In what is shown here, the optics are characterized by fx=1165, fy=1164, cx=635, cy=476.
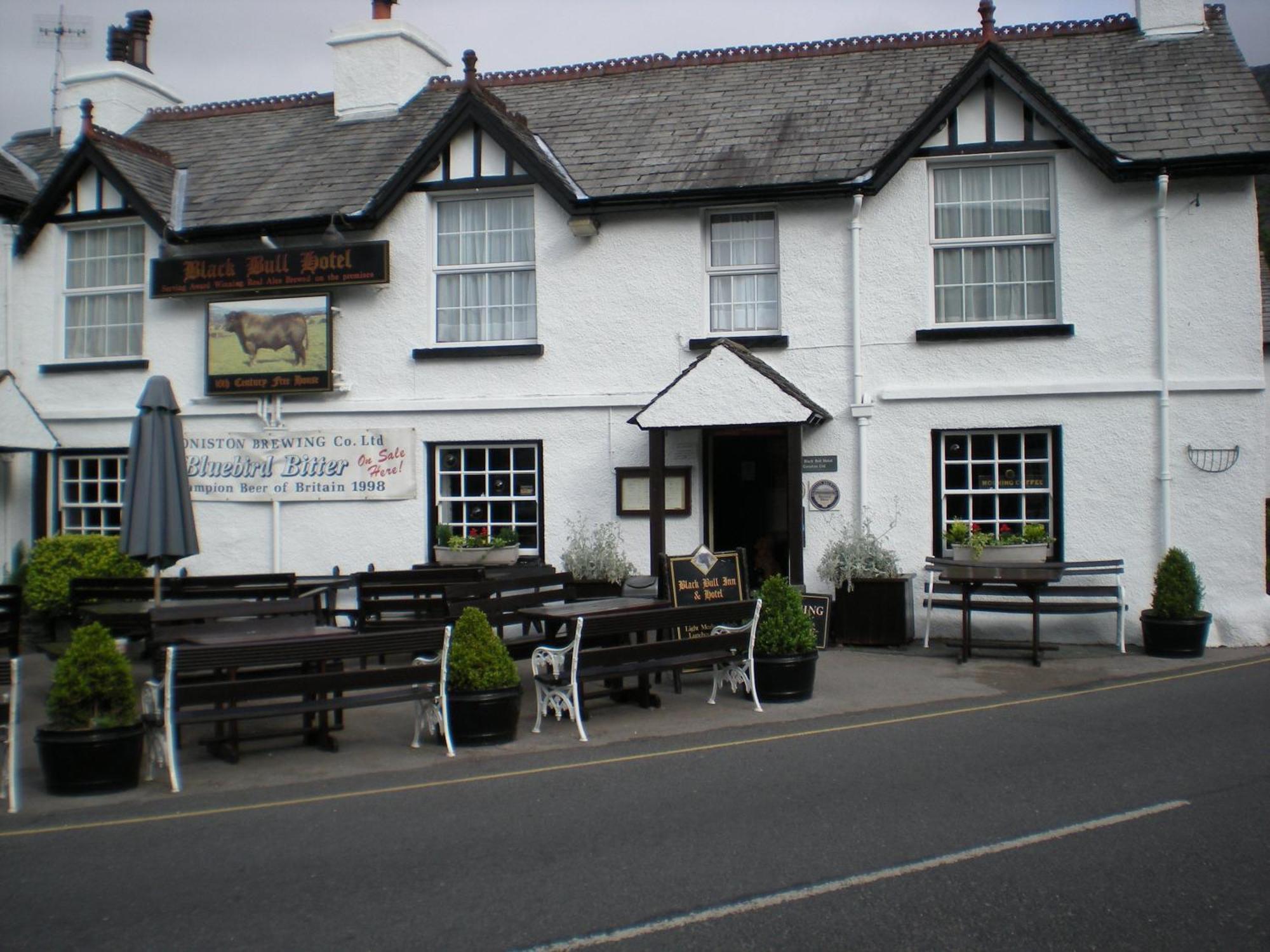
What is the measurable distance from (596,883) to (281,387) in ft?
35.7

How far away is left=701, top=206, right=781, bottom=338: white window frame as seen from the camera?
46.5 feet

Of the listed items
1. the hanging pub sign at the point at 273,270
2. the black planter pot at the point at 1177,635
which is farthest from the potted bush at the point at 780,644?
the hanging pub sign at the point at 273,270

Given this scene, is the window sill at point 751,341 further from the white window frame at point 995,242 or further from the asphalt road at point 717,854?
the asphalt road at point 717,854

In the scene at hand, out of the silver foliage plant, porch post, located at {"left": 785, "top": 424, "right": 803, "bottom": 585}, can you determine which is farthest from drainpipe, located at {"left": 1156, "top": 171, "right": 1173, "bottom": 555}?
porch post, located at {"left": 785, "top": 424, "right": 803, "bottom": 585}

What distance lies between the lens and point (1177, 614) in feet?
39.5

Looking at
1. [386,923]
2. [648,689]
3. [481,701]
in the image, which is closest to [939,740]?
[648,689]

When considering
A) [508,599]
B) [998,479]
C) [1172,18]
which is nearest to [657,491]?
[508,599]

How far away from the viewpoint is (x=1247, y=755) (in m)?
7.82

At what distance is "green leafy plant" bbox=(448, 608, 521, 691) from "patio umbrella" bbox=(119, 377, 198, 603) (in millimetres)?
3503

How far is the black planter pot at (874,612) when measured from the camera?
1301cm

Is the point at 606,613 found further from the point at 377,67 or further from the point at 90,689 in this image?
the point at 377,67

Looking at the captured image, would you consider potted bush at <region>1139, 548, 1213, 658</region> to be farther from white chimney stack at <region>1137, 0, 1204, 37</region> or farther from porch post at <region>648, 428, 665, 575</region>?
white chimney stack at <region>1137, 0, 1204, 37</region>

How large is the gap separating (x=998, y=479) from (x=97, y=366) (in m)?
11.8

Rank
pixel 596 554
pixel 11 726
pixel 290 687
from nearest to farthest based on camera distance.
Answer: pixel 11 726, pixel 290 687, pixel 596 554
